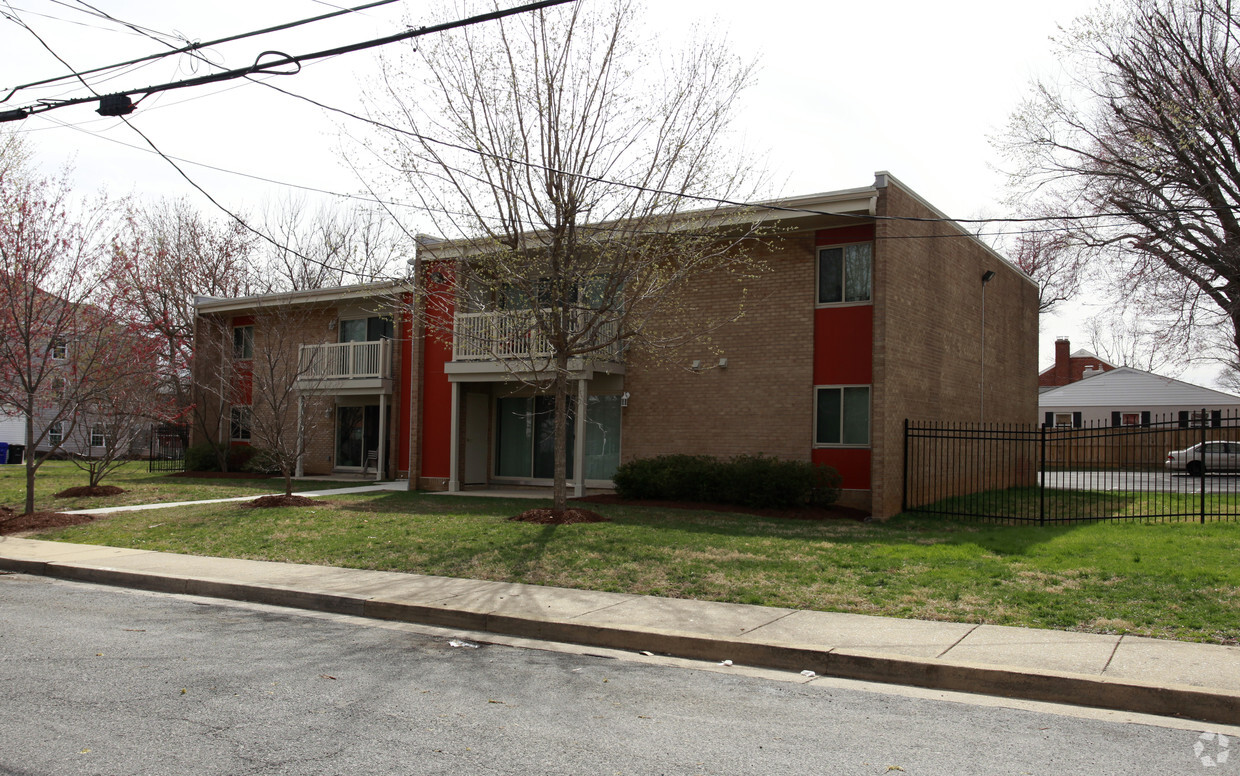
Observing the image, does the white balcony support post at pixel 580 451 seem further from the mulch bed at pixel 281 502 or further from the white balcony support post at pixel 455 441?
the mulch bed at pixel 281 502

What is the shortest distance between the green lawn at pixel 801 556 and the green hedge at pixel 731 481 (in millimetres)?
997

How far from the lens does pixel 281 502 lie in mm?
17359

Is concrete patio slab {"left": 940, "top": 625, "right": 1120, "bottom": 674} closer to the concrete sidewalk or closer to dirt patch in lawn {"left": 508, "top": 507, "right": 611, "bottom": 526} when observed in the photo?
the concrete sidewalk

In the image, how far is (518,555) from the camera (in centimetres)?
1138

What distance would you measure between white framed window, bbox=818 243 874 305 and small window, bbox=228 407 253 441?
1747 centimetres

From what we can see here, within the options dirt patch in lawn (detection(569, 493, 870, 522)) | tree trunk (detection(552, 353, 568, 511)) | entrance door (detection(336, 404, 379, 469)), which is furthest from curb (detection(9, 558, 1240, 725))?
entrance door (detection(336, 404, 379, 469))

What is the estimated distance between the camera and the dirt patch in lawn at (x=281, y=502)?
56.3 ft

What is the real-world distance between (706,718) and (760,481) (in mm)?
10779

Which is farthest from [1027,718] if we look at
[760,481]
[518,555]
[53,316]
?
[53,316]

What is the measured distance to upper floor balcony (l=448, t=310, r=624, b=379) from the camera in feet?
47.9

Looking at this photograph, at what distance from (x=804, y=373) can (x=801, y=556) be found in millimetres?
6736

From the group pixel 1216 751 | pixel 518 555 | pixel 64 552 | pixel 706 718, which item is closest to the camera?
pixel 1216 751

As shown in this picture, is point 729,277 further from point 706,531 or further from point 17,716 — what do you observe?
point 17,716

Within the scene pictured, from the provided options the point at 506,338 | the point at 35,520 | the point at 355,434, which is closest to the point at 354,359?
the point at 355,434
